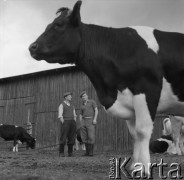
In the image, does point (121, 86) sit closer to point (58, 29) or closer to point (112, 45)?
point (112, 45)

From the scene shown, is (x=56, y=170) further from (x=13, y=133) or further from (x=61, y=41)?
(x=13, y=133)

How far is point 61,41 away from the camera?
4.60 meters

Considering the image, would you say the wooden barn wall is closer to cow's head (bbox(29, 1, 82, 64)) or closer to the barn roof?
the barn roof

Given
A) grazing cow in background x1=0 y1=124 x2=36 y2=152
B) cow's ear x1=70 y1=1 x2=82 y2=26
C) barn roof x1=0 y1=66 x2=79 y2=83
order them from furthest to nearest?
barn roof x1=0 y1=66 x2=79 y2=83
grazing cow in background x1=0 y1=124 x2=36 y2=152
cow's ear x1=70 y1=1 x2=82 y2=26

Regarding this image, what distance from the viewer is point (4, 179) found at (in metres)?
3.94

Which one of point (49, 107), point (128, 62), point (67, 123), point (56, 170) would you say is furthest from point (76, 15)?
point (49, 107)

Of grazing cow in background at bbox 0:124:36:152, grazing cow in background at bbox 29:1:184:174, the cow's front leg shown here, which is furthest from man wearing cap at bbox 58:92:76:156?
grazing cow in background at bbox 0:124:36:152

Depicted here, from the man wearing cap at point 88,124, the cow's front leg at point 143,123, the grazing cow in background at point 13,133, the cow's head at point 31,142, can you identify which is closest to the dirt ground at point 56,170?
the cow's front leg at point 143,123

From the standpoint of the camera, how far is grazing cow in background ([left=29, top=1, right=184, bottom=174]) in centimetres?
415

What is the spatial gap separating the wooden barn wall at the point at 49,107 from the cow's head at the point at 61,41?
12.8 metres

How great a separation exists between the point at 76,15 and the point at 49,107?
16953 millimetres

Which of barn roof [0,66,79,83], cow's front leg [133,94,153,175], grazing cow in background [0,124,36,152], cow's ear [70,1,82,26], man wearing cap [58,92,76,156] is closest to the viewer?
cow's front leg [133,94,153,175]

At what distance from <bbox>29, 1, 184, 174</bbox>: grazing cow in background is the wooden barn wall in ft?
41.6

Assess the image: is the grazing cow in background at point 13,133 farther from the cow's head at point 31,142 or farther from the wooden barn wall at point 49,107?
the wooden barn wall at point 49,107
